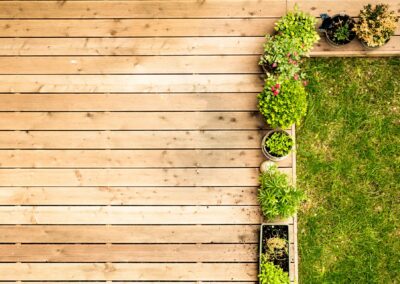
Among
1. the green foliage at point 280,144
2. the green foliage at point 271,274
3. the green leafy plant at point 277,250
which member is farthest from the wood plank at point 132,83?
the green foliage at point 271,274

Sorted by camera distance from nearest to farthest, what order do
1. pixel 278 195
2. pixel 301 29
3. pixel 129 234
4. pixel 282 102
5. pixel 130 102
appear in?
pixel 282 102, pixel 278 195, pixel 301 29, pixel 129 234, pixel 130 102

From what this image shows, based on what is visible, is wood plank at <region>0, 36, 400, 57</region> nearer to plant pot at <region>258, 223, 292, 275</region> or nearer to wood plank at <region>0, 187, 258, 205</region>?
wood plank at <region>0, 187, 258, 205</region>

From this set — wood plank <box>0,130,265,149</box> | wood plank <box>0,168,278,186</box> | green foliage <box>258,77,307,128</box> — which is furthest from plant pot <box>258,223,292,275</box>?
green foliage <box>258,77,307,128</box>

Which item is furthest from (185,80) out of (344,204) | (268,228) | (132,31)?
(344,204)

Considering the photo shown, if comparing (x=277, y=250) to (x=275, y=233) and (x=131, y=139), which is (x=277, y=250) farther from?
(x=131, y=139)

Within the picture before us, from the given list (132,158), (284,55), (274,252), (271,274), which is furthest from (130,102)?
(271,274)

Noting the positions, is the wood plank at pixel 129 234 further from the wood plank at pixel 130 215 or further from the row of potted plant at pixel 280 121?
the row of potted plant at pixel 280 121
